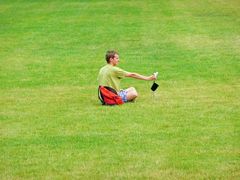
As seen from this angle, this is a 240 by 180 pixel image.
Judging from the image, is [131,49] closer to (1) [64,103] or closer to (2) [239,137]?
(1) [64,103]

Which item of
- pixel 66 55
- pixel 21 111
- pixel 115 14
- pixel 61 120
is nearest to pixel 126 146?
pixel 61 120

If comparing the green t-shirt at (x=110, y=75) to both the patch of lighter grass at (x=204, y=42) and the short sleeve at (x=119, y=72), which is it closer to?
the short sleeve at (x=119, y=72)

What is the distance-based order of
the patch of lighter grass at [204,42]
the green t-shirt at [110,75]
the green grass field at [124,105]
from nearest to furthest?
the green grass field at [124,105] → the green t-shirt at [110,75] → the patch of lighter grass at [204,42]

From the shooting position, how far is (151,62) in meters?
20.1

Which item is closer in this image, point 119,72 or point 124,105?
point 124,105

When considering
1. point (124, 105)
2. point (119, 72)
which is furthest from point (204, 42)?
point (124, 105)

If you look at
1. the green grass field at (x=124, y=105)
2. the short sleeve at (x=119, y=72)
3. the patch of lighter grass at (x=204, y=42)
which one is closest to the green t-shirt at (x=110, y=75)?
the short sleeve at (x=119, y=72)

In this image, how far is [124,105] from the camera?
14336 mm

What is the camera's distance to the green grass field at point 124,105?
33.0 feet

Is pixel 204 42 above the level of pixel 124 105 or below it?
below

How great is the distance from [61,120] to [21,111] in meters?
1.36

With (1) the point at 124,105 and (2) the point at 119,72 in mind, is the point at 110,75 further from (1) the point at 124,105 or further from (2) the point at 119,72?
(1) the point at 124,105

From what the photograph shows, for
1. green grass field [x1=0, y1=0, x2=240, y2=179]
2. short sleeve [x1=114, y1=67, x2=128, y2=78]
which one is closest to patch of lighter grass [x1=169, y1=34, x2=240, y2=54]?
green grass field [x1=0, y1=0, x2=240, y2=179]

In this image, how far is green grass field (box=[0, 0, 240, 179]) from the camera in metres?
10.1
